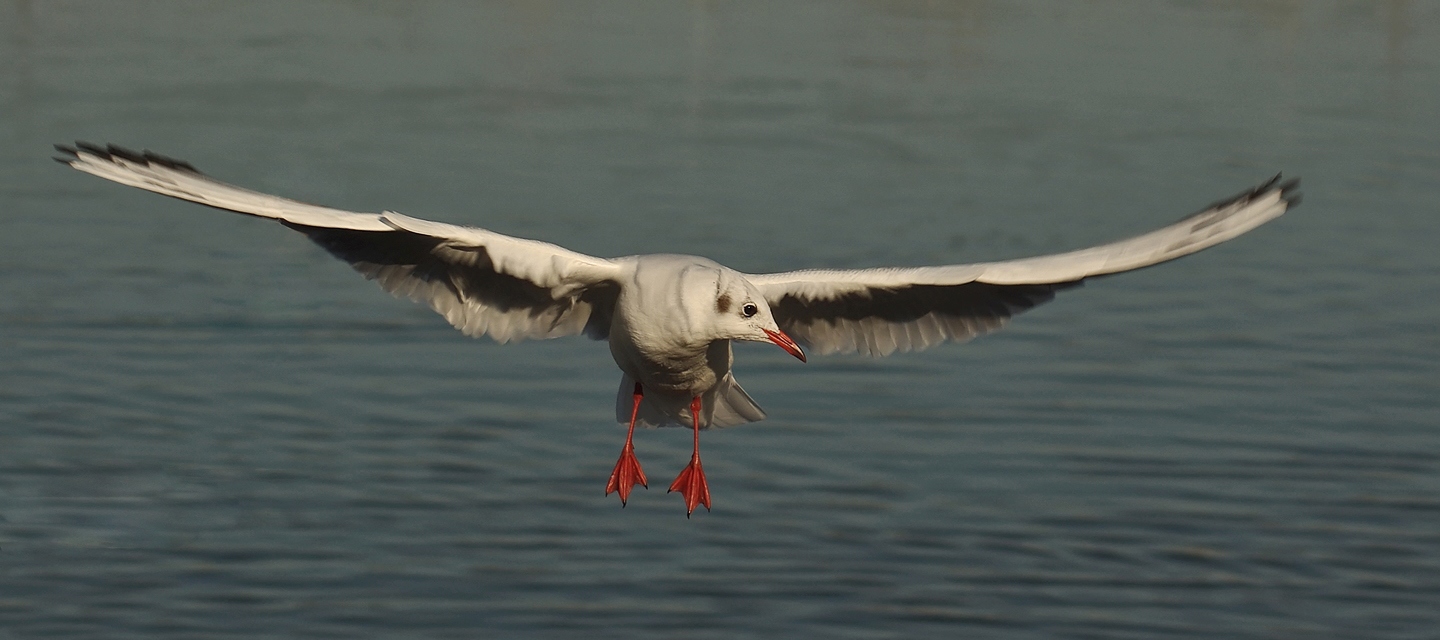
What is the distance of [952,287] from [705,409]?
1382 millimetres

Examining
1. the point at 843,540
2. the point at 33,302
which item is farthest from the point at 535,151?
the point at 843,540

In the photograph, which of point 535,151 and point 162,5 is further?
point 162,5

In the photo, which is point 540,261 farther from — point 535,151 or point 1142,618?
point 535,151

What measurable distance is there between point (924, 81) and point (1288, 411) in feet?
36.3

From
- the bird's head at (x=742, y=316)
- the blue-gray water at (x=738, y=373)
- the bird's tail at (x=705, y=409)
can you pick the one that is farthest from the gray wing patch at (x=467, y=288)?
the blue-gray water at (x=738, y=373)

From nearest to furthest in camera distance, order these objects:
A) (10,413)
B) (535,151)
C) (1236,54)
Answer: (10,413) → (535,151) → (1236,54)

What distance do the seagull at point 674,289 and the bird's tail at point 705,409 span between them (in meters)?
0.01

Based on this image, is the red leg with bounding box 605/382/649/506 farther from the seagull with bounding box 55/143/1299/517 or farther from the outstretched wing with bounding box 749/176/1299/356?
the outstretched wing with bounding box 749/176/1299/356

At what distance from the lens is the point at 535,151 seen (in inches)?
785

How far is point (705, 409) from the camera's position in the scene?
1133cm

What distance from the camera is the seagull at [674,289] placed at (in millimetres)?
10031

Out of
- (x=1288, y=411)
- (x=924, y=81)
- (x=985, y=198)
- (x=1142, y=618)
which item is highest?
(x=924, y=81)

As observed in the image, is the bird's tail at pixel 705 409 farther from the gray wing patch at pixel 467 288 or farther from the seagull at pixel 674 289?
the gray wing patch at pixel 467 288

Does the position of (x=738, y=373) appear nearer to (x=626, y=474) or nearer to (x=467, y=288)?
(x=626, y=474)
